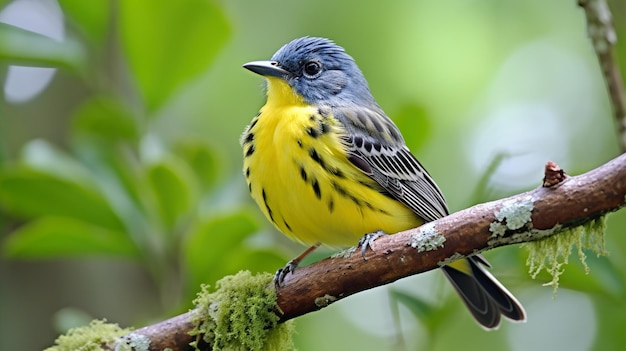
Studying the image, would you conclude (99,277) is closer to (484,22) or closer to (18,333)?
(18,333)

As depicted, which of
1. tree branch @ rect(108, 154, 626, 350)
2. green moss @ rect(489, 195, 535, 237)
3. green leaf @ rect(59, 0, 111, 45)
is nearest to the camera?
tree branch @ rect(108, 154, 626, 350)

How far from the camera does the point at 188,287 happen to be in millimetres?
4234

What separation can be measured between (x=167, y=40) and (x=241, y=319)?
5.85 feet

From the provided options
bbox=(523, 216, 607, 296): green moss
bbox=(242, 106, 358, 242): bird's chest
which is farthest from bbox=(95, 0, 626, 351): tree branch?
bbox=(242, 106, 358, 242): bird's chest

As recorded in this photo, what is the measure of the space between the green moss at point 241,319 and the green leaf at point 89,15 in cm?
183

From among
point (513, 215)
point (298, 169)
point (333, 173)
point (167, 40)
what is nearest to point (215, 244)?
point (298, 169)

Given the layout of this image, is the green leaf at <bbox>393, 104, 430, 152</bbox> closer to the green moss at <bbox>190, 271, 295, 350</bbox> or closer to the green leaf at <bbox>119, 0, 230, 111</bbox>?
the green leaf at <bbox>119, 0, 230, 111</bbox>

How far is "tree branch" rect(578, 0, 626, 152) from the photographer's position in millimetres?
3779

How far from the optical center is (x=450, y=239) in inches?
117

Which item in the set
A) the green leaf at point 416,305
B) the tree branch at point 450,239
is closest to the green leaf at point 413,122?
the green leaf at point 416,305

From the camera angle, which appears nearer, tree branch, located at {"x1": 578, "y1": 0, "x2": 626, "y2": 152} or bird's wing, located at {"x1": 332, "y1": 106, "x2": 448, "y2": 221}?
tree branch, located at {"x1": 578, "y1": 0, "x2": 626, "y2": 152}

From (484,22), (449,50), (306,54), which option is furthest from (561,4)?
(306,54)

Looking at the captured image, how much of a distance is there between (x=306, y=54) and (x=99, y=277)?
2126mm

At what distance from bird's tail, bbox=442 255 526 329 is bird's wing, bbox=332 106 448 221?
13.2 inches
